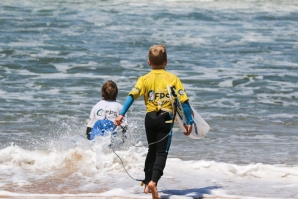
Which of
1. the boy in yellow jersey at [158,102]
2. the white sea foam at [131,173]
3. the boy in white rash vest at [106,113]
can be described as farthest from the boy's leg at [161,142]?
the boy in white rash vest at [106,113]

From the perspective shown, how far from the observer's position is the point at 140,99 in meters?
11.8

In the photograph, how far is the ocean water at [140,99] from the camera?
666 cm

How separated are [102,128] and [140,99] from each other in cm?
499

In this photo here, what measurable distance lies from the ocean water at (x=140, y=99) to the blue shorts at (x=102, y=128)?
9cm

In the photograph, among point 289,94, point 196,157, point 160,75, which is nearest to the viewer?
point 160,75

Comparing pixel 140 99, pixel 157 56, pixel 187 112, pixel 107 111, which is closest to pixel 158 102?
pixel 187 112

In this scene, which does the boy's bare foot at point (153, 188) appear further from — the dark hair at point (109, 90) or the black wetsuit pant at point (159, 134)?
the dark hair at point (109, 90)

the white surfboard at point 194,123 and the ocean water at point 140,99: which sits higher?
the white surfboard at point 194,123

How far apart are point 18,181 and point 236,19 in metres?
20.5

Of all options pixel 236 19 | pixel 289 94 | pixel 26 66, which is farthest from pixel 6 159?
pixel 236 19

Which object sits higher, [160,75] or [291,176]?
[160,75]

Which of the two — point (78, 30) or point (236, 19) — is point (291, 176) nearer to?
point (78, 30)

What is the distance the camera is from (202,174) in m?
7.02

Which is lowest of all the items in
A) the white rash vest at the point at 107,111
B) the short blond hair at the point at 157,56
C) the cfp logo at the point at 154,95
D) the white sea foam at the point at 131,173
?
the white sea foam at the point at 131,173
